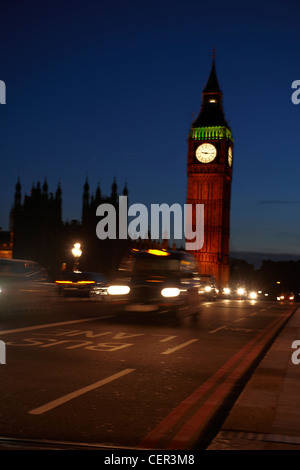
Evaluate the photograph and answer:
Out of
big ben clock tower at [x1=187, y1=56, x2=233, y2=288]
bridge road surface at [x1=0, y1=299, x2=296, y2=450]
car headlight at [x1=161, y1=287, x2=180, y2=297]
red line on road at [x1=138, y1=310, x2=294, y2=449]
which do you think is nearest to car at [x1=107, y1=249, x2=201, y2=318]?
car headlight at [x1=161, y1=287, x2=180, y2=297]

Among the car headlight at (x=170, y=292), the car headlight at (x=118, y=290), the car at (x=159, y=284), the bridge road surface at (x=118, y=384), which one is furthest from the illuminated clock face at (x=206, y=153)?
the bridge road surface at (x=118, y=384)

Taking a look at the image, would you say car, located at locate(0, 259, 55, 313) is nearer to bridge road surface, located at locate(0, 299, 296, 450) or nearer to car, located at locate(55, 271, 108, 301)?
bridge road surface, located at locate(0, 299, 296, 450)

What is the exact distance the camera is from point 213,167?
407 feet

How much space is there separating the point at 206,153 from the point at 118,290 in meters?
97.3

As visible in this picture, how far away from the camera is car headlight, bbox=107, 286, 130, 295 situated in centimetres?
2632

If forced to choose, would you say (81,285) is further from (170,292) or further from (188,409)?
(188,409)

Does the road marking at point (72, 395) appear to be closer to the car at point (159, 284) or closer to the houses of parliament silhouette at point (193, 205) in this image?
the car at point (159, 284)

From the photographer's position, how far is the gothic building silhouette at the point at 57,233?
9525cm

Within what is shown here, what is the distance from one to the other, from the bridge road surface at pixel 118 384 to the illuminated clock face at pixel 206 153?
11013 centimetres

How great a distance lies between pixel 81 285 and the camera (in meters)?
34.0

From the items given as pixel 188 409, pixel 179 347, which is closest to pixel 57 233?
pixel 179 347

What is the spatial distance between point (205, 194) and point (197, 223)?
6.38 m

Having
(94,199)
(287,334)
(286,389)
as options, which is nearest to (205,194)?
(94,199)
